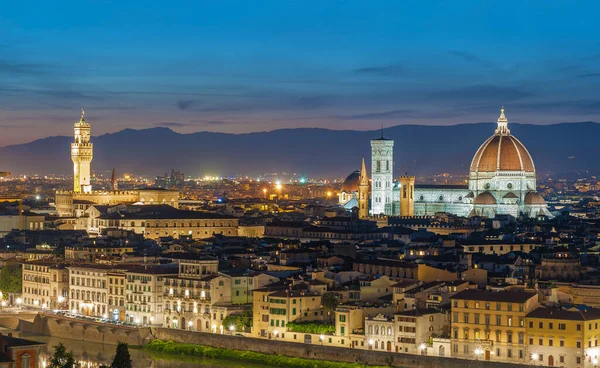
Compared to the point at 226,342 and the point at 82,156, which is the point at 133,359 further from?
the point at 82,156

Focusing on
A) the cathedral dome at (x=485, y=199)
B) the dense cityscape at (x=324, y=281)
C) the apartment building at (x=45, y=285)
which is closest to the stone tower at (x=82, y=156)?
the dense cityscape at (x=324, y=281)

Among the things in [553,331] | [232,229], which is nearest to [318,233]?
[232,229]

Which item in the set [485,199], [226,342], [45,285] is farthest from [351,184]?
[226,342]

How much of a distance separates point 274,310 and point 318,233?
123 ft

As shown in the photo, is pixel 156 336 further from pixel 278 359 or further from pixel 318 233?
pixel 318 233

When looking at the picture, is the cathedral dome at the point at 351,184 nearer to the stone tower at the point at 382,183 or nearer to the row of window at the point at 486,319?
the stone tower at the point at 382,183

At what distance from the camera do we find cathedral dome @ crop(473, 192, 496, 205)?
119 meters

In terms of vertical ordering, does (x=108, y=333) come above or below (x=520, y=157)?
below

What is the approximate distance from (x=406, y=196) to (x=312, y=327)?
2841 inches

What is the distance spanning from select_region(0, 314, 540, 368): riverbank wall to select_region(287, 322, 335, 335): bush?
1036 mm

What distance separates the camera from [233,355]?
174 ft

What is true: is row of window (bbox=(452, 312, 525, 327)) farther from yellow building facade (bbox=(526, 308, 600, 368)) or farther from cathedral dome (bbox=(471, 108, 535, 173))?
cathedral dome (bbox=(471, 108, 535, 173))

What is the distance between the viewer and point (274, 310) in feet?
177

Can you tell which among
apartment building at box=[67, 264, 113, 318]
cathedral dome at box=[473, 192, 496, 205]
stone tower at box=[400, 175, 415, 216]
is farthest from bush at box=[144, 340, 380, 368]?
stone tower at box=[400, 175, 415, 216]
